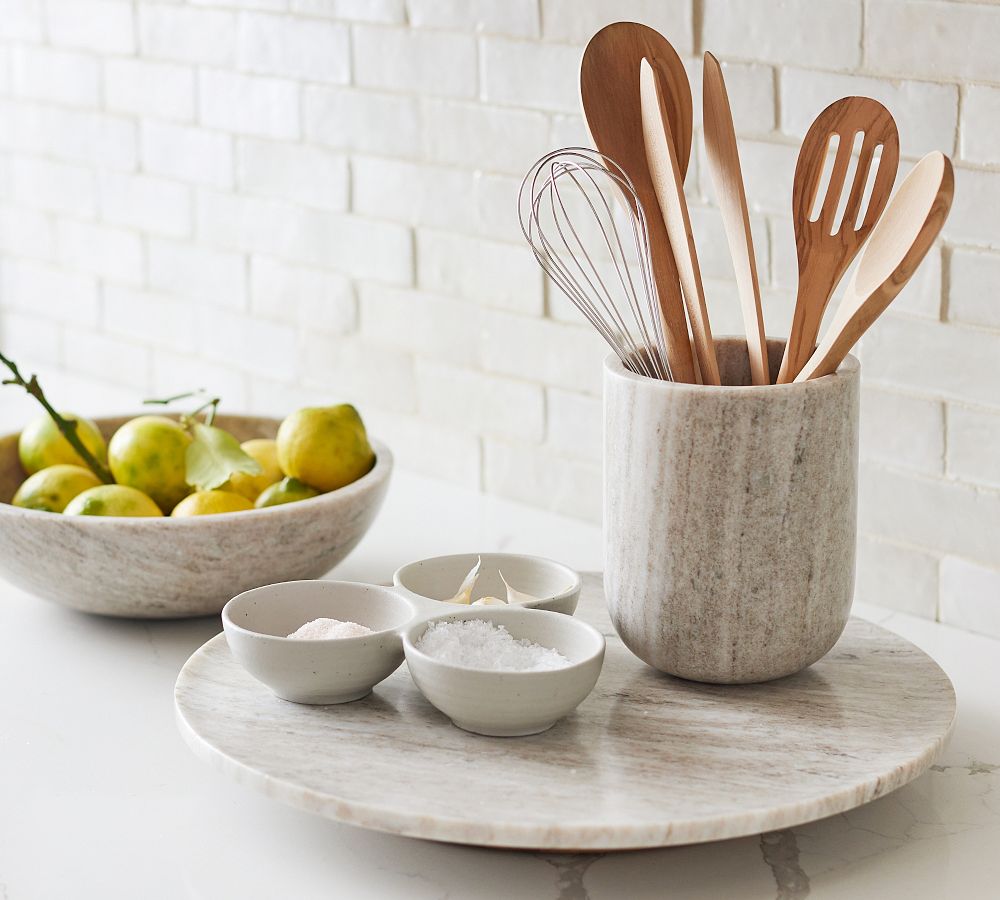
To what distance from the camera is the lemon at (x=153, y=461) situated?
3.25 ft

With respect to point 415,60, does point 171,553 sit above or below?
below

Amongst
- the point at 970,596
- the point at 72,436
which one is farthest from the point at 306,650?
the point at 970,596

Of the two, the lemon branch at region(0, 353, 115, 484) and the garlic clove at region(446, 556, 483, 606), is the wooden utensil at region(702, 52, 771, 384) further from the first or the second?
the lemon branch at region(0, 353, 115, 484)

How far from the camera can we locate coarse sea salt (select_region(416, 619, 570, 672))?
2.31 ft

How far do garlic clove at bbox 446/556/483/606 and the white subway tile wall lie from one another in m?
0.32

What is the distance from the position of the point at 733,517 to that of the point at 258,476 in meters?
0.42

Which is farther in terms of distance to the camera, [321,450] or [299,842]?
[321,450]

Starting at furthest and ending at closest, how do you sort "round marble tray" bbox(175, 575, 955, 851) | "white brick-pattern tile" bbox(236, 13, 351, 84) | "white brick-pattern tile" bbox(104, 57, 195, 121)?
"white brick-pattern tile" bbox(104, 57, 195, 121), "white brick-pattern tile" bbox(236, 13, 351, 84), "round marble tray" bbox(175, 575, 955, 851)

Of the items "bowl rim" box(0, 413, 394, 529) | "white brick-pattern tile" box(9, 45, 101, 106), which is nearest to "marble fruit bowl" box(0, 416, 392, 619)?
"bowl rim" box(0, 413, 394, 529)

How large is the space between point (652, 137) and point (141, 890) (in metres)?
0.45

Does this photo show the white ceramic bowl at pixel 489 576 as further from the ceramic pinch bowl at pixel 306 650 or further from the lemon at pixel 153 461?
the lemon at pixel 153 461

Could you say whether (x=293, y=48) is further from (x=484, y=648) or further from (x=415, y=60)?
(x=484, y=648)

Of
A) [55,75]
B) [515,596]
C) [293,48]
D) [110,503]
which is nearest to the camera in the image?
[515,596]

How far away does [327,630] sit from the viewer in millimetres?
749
